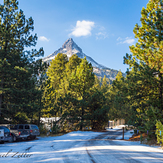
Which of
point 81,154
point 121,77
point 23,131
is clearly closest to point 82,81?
point 121,77

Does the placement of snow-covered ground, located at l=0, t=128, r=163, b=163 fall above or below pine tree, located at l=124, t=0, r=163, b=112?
below

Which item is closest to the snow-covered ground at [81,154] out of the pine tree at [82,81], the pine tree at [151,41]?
the pine tree at [151,41]

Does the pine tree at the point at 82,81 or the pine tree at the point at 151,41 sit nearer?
the pine tree at the point at 151,41

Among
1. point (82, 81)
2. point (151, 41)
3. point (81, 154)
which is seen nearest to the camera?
point (81, 154)

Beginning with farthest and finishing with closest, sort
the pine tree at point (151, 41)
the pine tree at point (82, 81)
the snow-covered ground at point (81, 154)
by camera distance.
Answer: the pine tree at point (82, 81)
the pine tree at point (151, 41)
the snow-covered ground at point (81, 154)

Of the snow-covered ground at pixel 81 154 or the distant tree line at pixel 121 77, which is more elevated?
the distant tree line at pixel 121 77

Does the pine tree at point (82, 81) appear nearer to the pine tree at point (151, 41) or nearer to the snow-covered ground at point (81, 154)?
the pine tree at point (151, 41)

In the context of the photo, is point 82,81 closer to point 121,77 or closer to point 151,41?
point 121,77

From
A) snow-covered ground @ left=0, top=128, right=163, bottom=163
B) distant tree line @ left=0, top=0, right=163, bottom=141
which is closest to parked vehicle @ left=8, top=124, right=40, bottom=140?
distant tree line @ left=0, top=0, right=163, bottom=141

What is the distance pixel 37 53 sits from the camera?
23.2 m

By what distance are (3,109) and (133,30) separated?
16256 mm

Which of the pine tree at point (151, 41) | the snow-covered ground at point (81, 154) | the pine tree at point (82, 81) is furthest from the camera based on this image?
the pine tree at point (82, 81)

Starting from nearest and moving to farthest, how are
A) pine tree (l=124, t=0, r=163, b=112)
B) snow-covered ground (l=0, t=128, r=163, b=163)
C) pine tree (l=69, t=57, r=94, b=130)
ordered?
snow-covered ground (l=0, t=128, r=163, b=163), pine tree (l=124, t=0, r=163, b=112), pine tree (l=69, t=57, r=94, b=130)

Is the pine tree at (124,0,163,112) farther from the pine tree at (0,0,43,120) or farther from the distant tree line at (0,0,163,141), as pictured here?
the pine tree at (0,0,43,120)
